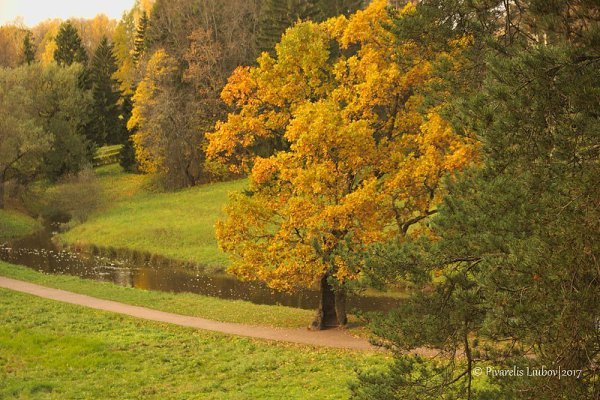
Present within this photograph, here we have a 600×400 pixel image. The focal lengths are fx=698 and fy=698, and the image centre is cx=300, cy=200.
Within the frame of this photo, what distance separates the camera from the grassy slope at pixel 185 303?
80.3 feet

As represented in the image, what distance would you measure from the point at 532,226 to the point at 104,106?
68.7 m

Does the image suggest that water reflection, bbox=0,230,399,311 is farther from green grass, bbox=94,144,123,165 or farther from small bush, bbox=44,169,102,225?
green grass, bbox=94,144,123,165

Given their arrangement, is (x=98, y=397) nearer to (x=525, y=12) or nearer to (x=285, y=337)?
(x=285, y=337)

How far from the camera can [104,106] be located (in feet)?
237

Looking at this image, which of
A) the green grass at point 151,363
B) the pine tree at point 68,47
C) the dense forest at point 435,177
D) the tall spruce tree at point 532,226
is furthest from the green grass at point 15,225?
the tall spruce tree at point 532,226

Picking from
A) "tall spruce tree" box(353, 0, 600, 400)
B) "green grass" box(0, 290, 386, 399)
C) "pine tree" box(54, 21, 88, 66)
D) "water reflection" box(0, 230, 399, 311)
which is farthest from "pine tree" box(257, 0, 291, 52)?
"tall spruce tree" box(353, 0, 600, 400)

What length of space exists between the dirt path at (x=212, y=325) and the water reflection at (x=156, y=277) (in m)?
5.62

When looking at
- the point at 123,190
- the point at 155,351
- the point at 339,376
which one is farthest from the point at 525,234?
the point at 123,190

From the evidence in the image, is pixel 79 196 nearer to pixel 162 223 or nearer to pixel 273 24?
pixel 162 223

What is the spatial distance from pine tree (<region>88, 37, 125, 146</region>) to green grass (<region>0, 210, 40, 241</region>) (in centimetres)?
1918

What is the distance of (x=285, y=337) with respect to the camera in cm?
2117

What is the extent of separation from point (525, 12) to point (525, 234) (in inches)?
124

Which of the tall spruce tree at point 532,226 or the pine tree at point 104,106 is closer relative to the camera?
the tall spruce tree at point 532,226

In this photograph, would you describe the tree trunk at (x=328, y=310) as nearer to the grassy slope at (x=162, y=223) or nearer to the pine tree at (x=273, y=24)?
the grassy slope at (x=162, y=223)
